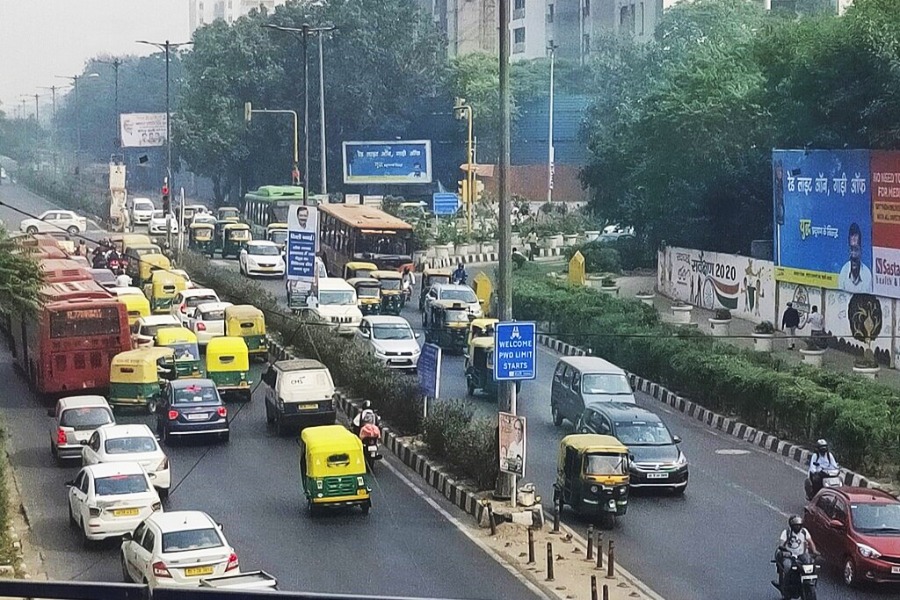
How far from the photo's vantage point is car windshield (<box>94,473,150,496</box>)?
61.8 ft

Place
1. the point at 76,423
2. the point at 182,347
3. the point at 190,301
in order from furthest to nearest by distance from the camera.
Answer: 1. the point at 190,301
2. the point at 182,347
3. the point at 76,423

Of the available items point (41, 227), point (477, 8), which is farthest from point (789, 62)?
point (477, 8)

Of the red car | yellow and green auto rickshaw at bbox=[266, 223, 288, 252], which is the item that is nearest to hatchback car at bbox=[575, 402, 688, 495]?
the red car

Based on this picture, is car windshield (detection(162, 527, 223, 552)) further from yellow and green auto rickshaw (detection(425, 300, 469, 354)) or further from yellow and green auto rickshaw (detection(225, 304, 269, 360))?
yellow and green auto rickshaw (detection(425, 300, 469, 354))

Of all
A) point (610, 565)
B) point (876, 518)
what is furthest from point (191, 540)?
point (876, 518)

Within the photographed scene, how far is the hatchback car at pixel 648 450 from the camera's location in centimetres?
2125

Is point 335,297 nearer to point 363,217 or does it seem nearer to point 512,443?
point 363,217

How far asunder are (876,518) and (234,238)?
145 ft

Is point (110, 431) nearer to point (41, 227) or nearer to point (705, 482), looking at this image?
point (705, 482)

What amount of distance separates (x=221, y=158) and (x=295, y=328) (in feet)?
140

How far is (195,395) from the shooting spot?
25.3 metres

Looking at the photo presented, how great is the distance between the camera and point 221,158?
75.2 meters

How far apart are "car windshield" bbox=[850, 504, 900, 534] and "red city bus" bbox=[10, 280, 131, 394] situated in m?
17.1

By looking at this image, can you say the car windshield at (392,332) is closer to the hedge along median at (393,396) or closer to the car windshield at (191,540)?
the hedge along median at (393,396)
